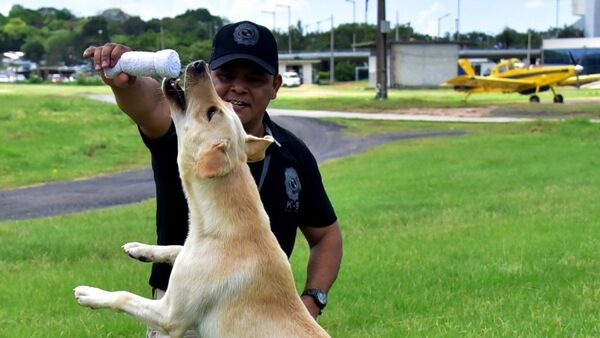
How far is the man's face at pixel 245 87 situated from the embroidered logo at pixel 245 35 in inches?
3.9

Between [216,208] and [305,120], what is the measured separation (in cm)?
3040

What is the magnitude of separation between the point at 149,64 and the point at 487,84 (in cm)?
4944

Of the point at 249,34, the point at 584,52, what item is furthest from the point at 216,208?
the point at 584,52

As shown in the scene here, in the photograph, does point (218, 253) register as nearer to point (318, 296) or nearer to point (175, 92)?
point (175, 92)

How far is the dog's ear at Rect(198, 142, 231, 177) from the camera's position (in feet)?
10.8

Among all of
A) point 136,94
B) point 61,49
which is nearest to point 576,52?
point 61,49

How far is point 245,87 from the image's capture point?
395 centimetres

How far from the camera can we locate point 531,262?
7.56 meters

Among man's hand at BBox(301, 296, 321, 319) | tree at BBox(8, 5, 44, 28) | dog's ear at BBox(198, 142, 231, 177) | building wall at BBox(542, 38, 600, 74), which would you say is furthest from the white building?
dog's ear at BBox(198, 142, 231, 177)

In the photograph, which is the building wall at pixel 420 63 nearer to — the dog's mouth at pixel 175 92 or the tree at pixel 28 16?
the dog's mouth at pixel 175 92

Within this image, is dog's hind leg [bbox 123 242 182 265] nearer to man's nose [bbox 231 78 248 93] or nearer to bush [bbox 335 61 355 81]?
man's nose [bbox 231 78 248 93]

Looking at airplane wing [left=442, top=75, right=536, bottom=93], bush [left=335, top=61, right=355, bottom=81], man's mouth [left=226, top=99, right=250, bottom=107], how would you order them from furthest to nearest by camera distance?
bush [left=335, top=61, right=355, bottom=81] → airplane wing [left=442, top=75, right=536, bottom=93] → man's mouth [left=226, top=99, right=250, bottom=107]

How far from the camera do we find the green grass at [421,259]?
5.82m

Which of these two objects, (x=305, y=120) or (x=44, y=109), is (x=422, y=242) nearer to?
(x=305, y=120)
